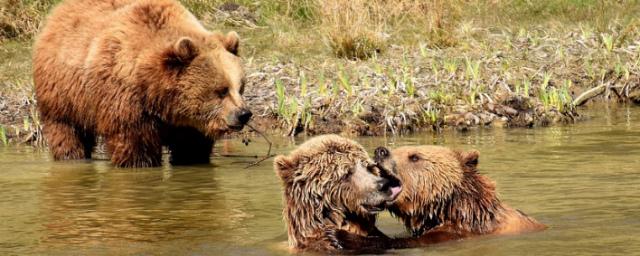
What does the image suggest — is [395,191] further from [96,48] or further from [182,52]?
[96,48]

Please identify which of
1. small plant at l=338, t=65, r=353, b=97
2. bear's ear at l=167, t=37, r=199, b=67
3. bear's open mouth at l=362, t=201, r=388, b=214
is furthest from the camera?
small plant at l=338, t=65, r=353, b=97

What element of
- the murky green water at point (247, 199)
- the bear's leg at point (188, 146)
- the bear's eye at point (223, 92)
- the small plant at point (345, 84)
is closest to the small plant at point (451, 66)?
the small plant at point (345, 84)

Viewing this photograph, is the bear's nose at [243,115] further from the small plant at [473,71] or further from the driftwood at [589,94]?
the driftwood at [589,94]

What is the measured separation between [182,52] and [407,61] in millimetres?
5647

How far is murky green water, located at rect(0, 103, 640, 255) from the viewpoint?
8.20 metres

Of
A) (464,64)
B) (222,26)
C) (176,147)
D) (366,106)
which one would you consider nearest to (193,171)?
(176,147)

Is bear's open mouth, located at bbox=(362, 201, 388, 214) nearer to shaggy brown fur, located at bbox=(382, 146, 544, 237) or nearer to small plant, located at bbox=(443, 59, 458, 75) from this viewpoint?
shaggy brown fur, located at bbox=(382, 146, 544, 237)

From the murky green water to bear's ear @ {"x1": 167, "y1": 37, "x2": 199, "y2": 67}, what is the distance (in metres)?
1.02

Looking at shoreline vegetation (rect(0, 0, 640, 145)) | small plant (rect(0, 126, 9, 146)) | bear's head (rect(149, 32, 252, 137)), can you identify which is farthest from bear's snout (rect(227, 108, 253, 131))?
small plant (rect(0, 126, 9, 146))

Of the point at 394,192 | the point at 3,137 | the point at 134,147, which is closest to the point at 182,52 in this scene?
the point at 134,147

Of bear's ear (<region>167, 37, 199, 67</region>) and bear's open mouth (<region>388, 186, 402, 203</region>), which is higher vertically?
bear's ear (<region>167, 37, 199, 67</region>)

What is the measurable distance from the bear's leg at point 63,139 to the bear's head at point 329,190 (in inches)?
210

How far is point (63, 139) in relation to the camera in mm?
12828

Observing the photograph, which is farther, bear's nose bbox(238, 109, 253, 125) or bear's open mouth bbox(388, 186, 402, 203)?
bear's nose bbox(238, 109, 253, 125)
